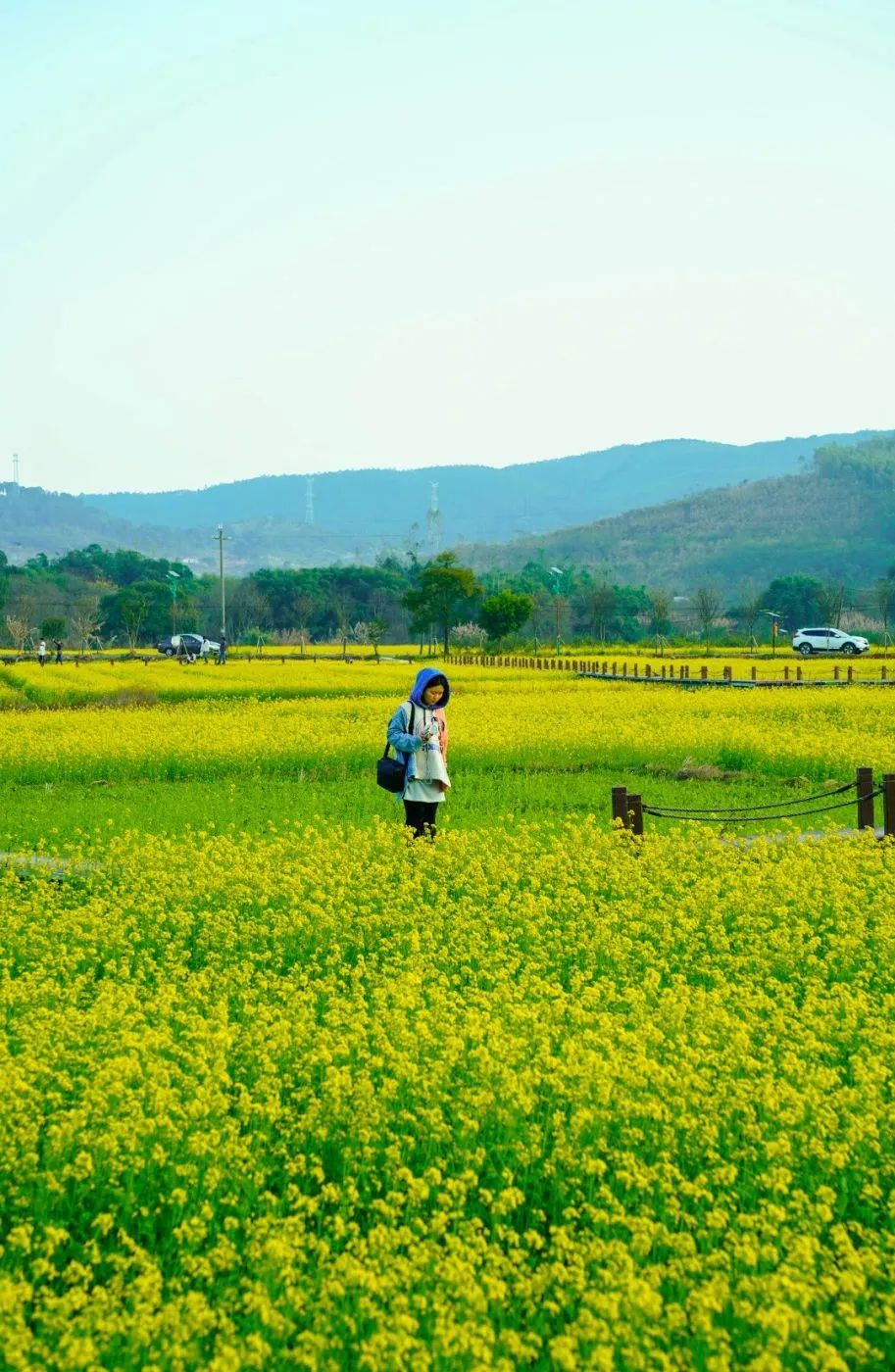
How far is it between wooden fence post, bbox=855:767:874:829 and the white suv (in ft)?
185

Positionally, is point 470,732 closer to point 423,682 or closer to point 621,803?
point 621,803

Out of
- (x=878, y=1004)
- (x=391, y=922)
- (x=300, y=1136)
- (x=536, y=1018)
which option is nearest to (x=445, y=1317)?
(x=300, y=1136)

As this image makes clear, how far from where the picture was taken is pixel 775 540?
166375mm

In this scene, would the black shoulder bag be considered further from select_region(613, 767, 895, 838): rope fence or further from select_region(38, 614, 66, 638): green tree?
select_region(38, 614, 66, 638): green tree

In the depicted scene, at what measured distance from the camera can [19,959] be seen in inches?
385

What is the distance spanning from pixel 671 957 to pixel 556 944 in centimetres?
81

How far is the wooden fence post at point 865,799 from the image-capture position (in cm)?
1547

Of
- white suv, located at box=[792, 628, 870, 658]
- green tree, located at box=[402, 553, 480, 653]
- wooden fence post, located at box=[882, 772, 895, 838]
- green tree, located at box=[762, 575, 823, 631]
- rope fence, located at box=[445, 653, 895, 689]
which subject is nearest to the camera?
wooden fence post, located at box=[882, 772, 895, 838]

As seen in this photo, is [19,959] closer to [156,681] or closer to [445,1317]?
[445,1317]

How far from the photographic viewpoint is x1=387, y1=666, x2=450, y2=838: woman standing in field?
12.7m

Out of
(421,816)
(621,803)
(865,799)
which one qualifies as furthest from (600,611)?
(421,816)

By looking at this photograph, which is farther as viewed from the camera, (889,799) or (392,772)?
(889,799)

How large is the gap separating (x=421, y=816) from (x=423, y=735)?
3.27 feet

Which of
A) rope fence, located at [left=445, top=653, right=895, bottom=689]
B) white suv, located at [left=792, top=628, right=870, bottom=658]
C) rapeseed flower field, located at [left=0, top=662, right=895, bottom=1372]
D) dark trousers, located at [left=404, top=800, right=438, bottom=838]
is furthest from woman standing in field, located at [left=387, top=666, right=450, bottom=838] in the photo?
white suv, located at [left=792, top=628, right=870, bottom=658]
